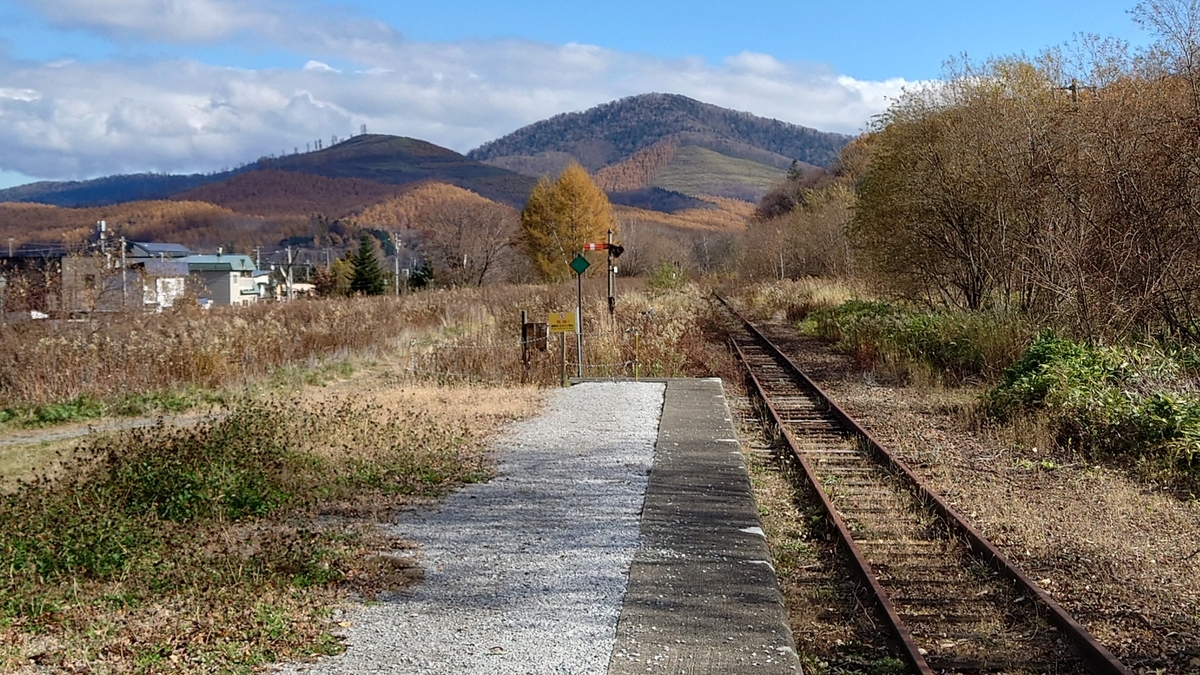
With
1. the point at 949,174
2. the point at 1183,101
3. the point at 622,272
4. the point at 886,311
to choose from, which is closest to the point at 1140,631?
the point at 1183,101

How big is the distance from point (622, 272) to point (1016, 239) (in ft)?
130

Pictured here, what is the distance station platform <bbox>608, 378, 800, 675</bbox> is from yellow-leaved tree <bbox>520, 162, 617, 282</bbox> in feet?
136

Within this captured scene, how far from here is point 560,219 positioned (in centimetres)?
5316

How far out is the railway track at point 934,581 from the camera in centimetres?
554

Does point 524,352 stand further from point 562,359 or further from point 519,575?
point 519,575

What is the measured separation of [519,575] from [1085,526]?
4316 millimetres

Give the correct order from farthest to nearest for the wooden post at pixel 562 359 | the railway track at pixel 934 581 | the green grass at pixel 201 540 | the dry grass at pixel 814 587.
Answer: the wooden post at pixel 562 359
the dry grass at pixel 814 587
the railway track at pixel 934 581
the green grass at pixel 201 540

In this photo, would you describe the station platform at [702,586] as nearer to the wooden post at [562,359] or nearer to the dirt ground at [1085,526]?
the dirt ground at [1085,526]

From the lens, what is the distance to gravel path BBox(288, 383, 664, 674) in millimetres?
5164

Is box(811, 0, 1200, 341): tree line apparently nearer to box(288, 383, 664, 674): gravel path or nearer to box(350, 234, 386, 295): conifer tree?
box(288, 383, 664, 674): gravel path

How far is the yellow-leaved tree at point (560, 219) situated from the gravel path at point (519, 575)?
40.4 m

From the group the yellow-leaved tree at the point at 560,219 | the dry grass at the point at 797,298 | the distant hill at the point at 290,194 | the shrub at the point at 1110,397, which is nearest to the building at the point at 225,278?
the yellow-leaved tree at the point at 560,219

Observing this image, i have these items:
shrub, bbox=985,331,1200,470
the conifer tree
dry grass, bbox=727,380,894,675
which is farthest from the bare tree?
dry grass, bbox=727,380,894,675

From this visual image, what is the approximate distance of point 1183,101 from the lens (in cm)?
1326
